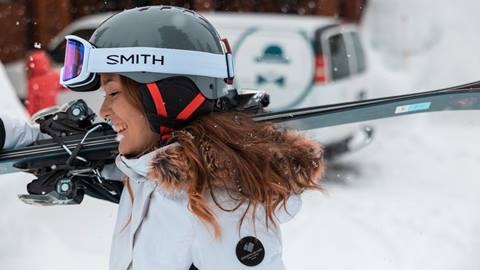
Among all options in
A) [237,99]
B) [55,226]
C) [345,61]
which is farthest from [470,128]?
[237,99]

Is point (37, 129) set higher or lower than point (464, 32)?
Answer: higher

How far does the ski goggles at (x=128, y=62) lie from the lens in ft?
5.85

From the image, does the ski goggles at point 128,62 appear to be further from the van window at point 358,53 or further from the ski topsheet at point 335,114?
the van window at point 358,53

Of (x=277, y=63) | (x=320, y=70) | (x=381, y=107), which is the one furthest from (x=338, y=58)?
(x=381, y=107)

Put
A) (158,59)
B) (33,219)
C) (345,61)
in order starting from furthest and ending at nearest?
(345,61)
(33,219)
(158,59)

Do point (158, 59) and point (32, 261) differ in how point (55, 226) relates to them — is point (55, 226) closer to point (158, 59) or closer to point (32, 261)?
point (32, 261)

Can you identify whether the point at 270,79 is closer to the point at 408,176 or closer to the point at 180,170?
the point at 408,176

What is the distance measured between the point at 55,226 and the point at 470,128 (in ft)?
24.1

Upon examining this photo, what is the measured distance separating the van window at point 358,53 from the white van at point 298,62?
13mm

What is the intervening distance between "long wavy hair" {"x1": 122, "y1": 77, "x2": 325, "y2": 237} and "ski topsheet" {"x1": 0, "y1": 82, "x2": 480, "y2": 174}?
0.24 meters

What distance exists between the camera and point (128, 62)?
5.82 feet

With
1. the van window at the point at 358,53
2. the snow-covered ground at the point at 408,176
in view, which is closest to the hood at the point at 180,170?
the snow-covered ground at the point at 408,176

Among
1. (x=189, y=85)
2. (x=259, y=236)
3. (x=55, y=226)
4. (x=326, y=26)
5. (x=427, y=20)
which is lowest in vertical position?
(x=427, y=20)

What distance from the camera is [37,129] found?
2.27 meters
